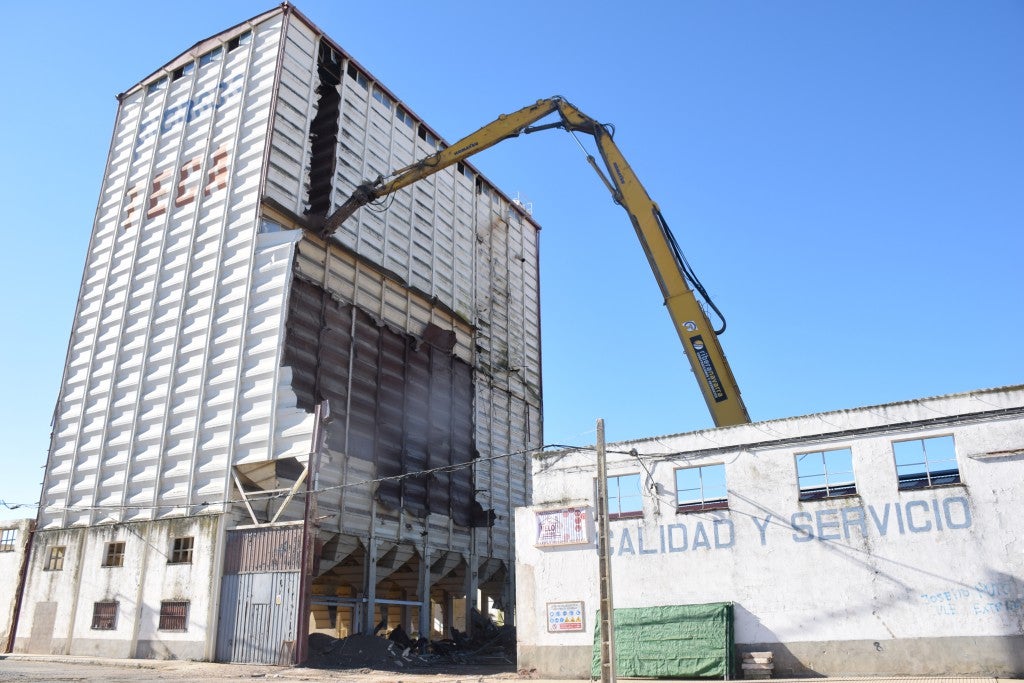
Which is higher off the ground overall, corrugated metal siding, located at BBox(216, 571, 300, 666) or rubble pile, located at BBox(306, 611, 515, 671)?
corrugated metal siding, located at BBox(216, 571, 300, 666)

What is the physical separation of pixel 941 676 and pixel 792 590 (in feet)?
10.4

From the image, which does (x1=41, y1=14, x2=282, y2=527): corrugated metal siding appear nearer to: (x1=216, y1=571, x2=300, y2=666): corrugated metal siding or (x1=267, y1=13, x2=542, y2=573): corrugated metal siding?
(x1=267, y1=13, x2=542, y2=573): corrugated metal siding

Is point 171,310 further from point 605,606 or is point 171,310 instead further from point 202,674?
point 605,606

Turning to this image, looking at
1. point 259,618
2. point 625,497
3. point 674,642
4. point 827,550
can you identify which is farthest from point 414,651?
point 827,550

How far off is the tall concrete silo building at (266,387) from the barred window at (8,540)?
4.38ft

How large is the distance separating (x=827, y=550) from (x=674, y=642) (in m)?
4.02

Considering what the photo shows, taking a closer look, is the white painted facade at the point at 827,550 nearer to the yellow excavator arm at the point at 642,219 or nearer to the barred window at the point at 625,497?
the barred window at the point at 625,497

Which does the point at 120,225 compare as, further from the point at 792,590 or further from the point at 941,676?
the point at 941,676

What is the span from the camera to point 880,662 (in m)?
16.3

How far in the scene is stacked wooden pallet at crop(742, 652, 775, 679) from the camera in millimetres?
17031

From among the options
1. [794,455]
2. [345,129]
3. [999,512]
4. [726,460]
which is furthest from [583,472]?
[345,129]

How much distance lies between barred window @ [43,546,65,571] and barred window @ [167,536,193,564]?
5.68m

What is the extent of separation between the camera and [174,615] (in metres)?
22.4

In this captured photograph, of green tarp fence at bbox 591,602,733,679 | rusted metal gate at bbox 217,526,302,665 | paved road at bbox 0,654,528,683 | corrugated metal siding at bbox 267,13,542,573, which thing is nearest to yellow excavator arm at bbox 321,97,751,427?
corrugated metal siding at bbox 267,13,542,573
